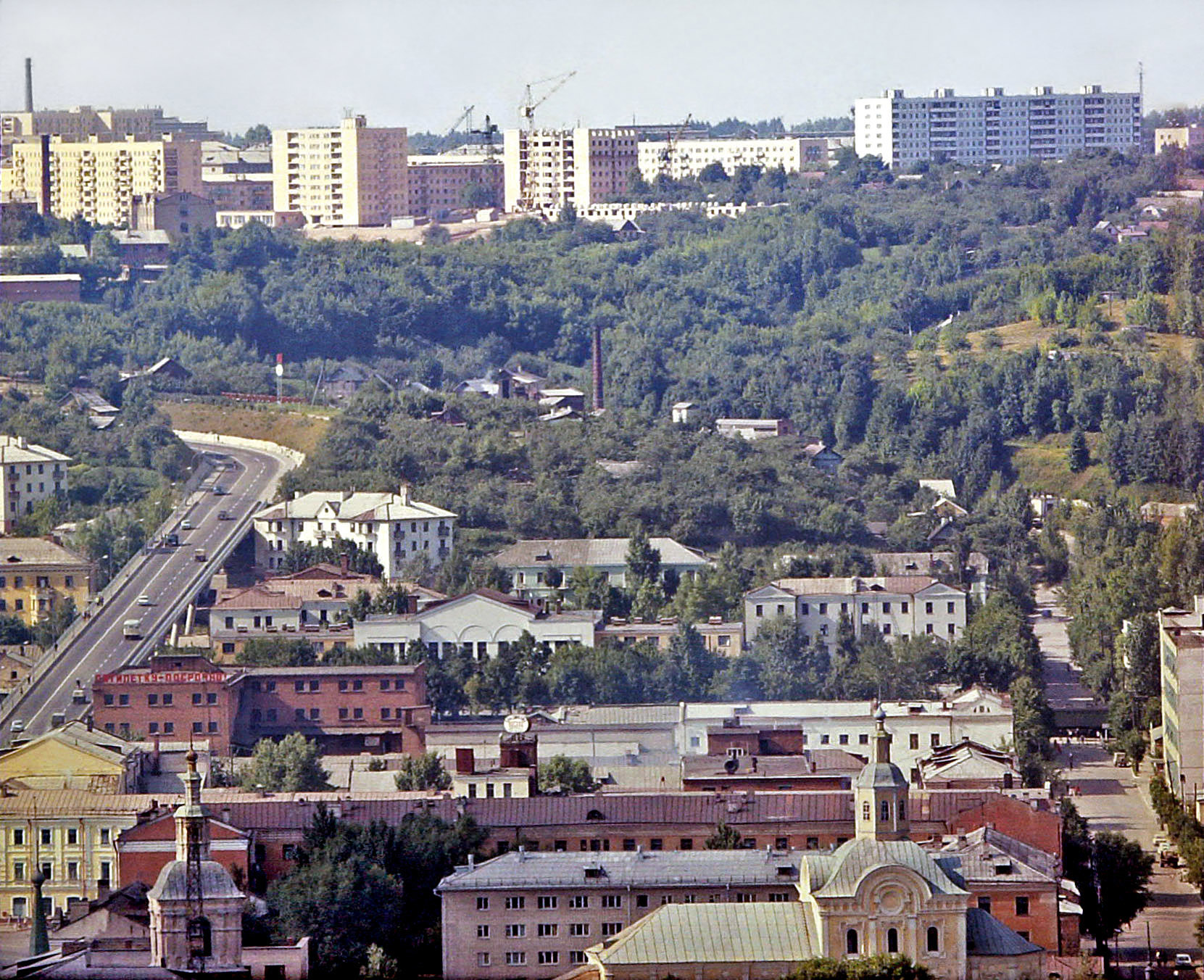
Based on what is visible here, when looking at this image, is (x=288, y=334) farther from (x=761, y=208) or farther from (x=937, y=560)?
(x=937, y=560)

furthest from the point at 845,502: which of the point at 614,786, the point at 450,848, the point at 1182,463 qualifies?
the point at 450,848

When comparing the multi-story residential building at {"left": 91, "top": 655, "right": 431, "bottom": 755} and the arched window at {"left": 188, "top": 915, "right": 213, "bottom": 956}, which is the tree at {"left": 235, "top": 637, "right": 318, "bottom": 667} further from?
the arched window at {"left": 188, "top": 915, "right": 213, "bottom": 956}

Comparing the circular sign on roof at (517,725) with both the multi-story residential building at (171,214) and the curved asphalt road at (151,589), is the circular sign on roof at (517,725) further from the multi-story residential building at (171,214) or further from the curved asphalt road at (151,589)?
the multi-story residential building at (171,214)

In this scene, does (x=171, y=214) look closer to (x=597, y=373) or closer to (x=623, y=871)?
(x=597, y=373)

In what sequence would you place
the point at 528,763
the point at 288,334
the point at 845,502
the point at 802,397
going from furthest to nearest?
the point at 288,334 → the point at 802,397 → the point at 845,502 → the point at 528,763

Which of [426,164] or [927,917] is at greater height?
[426,164]

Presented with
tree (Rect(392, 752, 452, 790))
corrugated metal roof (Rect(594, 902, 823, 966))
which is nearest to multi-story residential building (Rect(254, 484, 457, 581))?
tree (Rect(392, 752, 452, 790))
